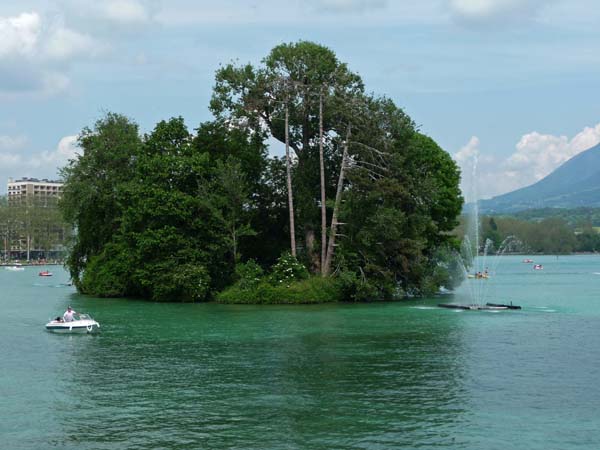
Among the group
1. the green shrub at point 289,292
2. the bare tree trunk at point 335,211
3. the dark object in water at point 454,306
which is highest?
the bare tree trunk at point 335,211

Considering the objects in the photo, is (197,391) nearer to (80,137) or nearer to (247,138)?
(247,138)

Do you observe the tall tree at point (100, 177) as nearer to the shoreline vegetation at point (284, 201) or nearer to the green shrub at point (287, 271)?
the shoreline vegetation at point (284, 201)

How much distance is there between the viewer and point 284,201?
81375mm

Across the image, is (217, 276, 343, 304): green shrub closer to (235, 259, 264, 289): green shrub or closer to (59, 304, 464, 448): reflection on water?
(235, 259, 264, 289): green shrub

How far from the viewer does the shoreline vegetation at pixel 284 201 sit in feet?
236

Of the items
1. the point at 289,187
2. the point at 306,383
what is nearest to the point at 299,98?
the point at 289,187

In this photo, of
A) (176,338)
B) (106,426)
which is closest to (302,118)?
(176,338)

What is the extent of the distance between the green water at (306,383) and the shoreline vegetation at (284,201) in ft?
41.9

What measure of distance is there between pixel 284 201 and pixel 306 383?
4861 centimetres

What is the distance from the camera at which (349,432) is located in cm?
2600

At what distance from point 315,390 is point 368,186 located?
40838mm

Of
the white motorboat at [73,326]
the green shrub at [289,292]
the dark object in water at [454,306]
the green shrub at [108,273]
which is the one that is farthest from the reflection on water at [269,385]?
the green shrub at [108,273]


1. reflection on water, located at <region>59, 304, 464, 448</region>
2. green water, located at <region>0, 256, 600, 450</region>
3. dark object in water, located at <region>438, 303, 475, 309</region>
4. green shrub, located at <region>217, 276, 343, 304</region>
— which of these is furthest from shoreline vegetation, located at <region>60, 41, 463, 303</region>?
reflection on water, located at <region>59, 304, 464, 448</region>

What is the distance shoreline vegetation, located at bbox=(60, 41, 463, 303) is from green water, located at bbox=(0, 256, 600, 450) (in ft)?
41.9
